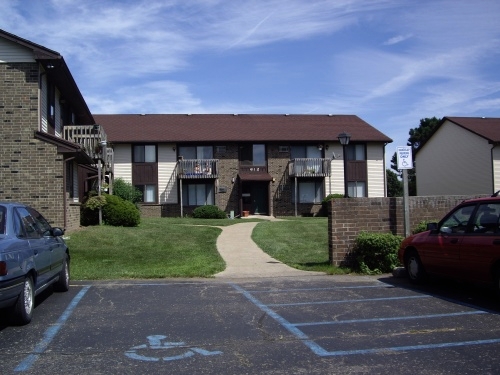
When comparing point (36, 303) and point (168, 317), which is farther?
point (36, 303)

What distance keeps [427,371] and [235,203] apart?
105 feet

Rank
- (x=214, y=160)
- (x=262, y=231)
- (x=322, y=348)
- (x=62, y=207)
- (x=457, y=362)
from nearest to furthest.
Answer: (x=457, y=362) < (x=322, y=348) < (x=62, y=207) < (x=262, y=231) < (x=214, y=160)

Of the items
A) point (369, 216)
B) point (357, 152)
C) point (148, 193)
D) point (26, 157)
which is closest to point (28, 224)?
point (369, 216)

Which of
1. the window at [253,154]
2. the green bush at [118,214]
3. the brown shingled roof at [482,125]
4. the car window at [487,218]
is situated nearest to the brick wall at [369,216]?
the car window at [487,218]

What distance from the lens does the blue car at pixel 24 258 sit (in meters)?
6.51

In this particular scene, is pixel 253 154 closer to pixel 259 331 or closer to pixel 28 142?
pixel 28 142

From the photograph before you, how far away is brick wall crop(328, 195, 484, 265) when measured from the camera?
12.1m

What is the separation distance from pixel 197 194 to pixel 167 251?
70.4ft

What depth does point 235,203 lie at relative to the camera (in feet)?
121

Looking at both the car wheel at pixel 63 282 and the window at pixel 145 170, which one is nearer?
the car wheel at pixel 63 282

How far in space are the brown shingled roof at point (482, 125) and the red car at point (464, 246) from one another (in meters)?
27.1

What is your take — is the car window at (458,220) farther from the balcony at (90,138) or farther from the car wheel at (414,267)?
the balcony at (90,138)

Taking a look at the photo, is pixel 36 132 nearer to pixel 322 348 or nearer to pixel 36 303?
pixel 36 303

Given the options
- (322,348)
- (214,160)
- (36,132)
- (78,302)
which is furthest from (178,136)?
(322,348)
